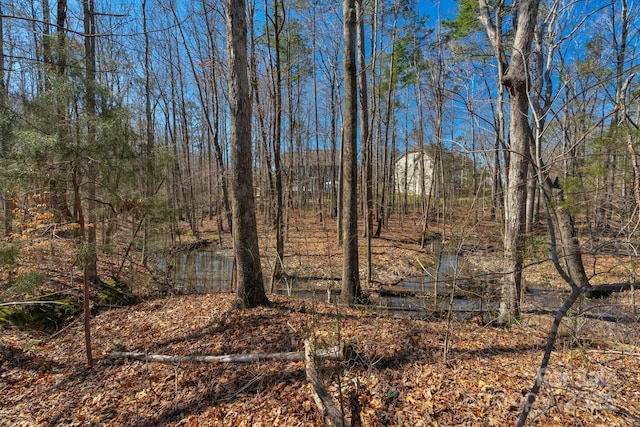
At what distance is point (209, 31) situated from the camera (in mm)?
10430

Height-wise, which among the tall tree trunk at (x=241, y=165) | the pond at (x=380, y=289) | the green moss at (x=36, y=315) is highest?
the tall tree trunk at (x=241, y=165)

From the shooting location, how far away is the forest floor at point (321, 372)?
2.50 meters

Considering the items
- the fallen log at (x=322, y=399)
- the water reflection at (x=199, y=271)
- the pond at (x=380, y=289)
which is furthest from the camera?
the water reflection at (x=199, y=271)

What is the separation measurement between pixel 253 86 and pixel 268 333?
679 centimetres

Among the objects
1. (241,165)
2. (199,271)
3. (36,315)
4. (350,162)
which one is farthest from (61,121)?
(199,271)

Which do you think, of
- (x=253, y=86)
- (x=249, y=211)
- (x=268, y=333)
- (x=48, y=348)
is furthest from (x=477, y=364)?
(x=253, y=86)

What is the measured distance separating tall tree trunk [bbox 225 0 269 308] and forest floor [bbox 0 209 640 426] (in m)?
0.40

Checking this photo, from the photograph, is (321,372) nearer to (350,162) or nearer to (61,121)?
(61,121)

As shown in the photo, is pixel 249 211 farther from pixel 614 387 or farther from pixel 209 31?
pixel 209 31

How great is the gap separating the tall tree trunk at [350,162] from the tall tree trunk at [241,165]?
191 centimetres

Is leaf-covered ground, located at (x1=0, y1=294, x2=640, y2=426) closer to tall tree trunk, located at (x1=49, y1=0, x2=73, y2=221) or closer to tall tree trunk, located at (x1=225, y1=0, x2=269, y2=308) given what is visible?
tall tree trunk, located at (x1=225, y1=0, x2=269, y2=308)

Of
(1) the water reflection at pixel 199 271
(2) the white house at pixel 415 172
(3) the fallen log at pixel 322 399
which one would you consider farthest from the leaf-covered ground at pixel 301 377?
(2) the white house at pixel 415 172

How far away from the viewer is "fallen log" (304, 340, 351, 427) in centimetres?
232

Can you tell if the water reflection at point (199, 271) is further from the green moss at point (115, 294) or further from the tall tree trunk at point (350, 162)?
the tall tree trunk at point (350, 162)
